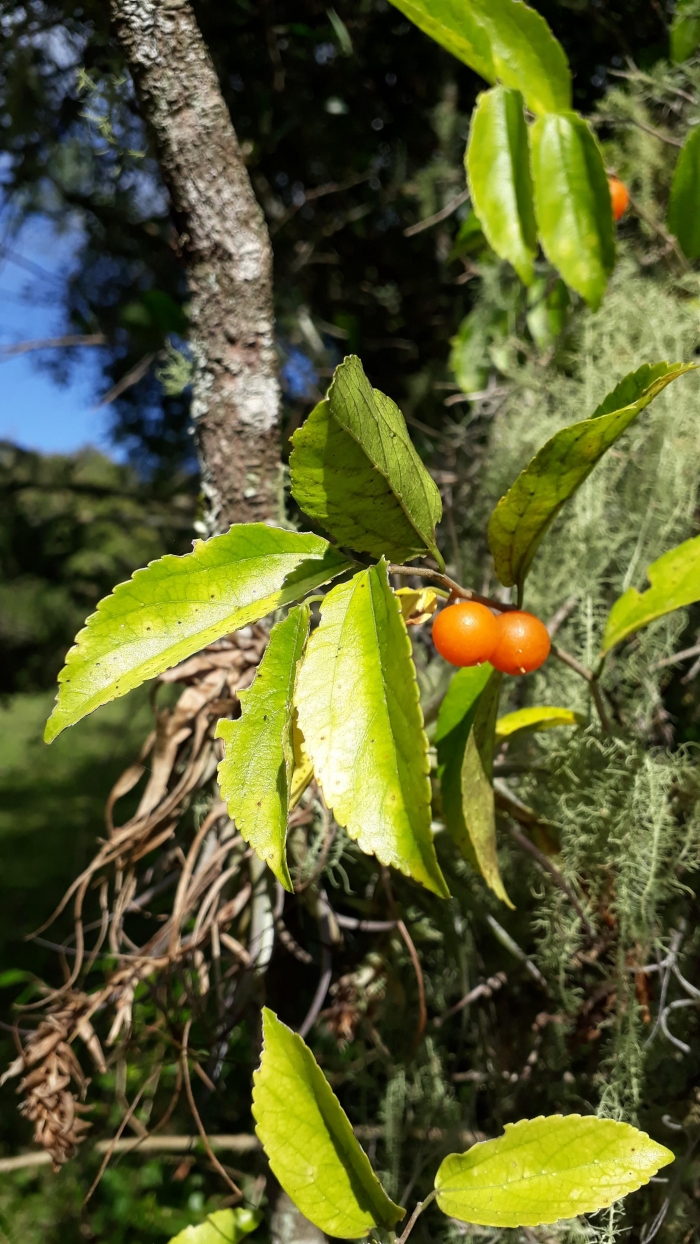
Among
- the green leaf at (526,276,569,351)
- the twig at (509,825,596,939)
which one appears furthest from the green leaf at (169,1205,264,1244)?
the green leaf at (526,276,569,351)

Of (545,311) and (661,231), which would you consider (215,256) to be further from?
(661,231)

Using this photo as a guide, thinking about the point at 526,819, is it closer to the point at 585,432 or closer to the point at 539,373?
the point at 585,432

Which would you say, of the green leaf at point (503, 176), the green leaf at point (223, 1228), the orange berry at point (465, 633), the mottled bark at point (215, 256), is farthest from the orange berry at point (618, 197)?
the green leaf at point (223, 1228)

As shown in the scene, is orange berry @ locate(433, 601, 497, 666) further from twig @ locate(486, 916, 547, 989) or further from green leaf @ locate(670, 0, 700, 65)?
green leaf @ locate(670, 0, 700, 65)

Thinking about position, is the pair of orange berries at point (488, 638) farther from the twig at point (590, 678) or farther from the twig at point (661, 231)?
the twig at point (661, 231)

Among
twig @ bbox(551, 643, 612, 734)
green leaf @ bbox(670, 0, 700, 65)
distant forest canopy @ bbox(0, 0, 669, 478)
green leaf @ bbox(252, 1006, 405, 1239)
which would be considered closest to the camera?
green leaf @ bbox(252, 1006, 405, 1239)

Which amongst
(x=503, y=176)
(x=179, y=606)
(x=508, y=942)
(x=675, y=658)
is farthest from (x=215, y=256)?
(x=508, y=942)
